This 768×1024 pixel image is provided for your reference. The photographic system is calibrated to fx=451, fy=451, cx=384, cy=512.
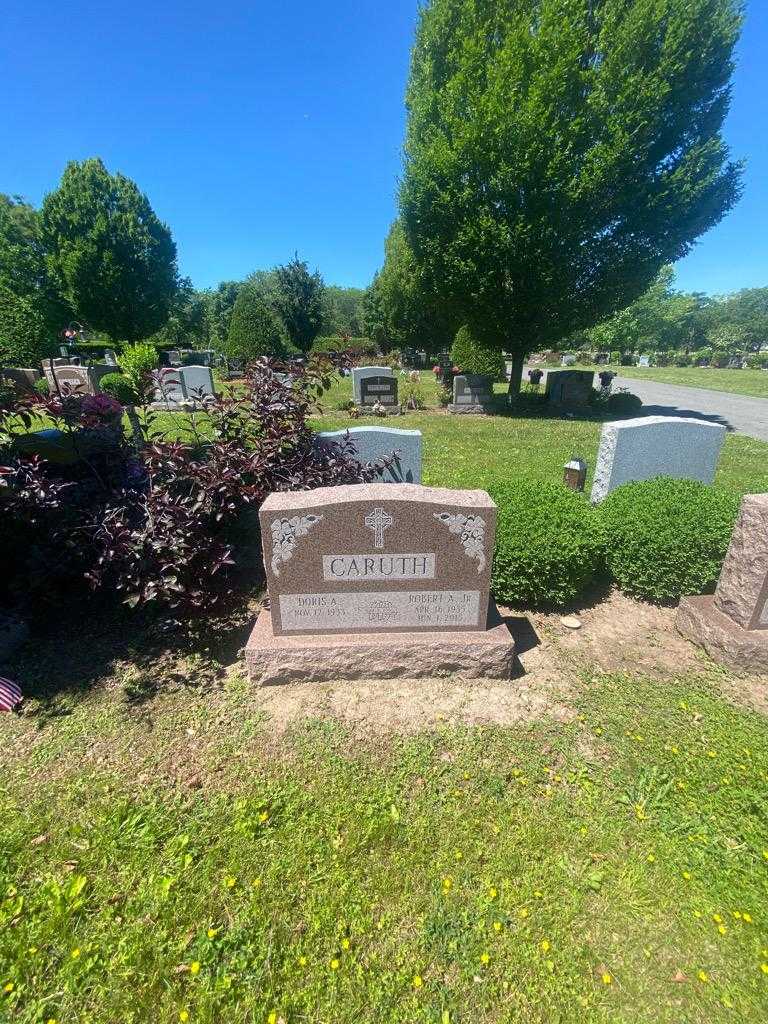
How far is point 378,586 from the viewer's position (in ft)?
11.2

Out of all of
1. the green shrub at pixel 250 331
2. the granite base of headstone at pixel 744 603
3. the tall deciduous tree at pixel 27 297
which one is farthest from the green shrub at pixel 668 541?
the tall deciduous tree at pixel 27 297

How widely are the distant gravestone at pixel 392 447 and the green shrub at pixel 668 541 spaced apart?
2.13m

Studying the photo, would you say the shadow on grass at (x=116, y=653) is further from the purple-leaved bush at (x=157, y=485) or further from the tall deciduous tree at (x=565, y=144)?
the tall deciduous tree at (x=565, y=144)

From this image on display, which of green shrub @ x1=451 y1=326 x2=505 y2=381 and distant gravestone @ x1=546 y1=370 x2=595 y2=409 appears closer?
green shrub @ x1=451 y1=326 x2=505 y2=381

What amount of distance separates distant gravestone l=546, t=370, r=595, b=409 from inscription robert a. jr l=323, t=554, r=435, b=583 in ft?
53.5

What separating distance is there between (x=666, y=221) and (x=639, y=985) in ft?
56.3

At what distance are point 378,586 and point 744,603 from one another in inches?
117

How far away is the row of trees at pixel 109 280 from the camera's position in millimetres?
27234

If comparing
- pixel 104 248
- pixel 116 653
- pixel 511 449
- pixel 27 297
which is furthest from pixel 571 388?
pixel 27 297

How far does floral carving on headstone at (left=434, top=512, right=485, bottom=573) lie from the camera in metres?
3.25

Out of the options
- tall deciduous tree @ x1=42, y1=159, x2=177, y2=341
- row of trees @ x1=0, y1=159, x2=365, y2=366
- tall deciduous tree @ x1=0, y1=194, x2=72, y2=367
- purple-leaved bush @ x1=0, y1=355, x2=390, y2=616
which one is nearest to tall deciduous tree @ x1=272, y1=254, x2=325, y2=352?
row of trees @ x1=0, y1=159, x2=365, y2=366

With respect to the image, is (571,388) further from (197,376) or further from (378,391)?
(197,376)

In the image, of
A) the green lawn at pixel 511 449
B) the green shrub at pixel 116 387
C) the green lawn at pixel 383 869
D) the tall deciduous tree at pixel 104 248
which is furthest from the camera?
the tall deciduous tree at pixel 104 248

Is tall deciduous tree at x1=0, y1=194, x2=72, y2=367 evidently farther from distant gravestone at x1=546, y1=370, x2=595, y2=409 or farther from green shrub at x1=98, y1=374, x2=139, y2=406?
distant gravestone at x1=546, y1=370, x2=595, y2=409
